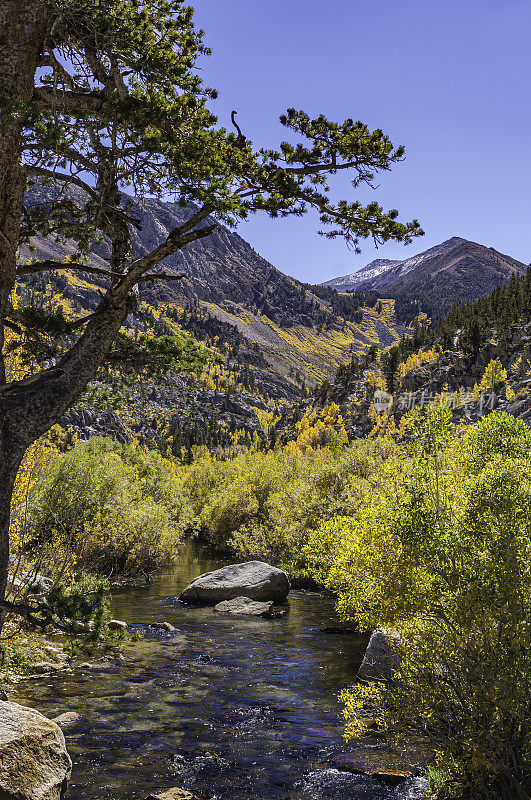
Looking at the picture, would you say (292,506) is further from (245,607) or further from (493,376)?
(493,376)

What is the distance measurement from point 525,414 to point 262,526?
36.1 metres

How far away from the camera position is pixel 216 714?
39.5 ft

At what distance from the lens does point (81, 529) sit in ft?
90.9

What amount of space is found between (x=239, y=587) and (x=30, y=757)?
19.6m

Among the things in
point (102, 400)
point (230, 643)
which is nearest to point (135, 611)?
point (230, 643)

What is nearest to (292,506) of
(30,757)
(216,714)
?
(216,714)

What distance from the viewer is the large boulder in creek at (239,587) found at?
25.1 meters

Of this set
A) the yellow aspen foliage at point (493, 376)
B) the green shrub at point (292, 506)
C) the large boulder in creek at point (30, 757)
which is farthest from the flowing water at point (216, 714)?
→ the yellow aspen foliage at point (493, 376)

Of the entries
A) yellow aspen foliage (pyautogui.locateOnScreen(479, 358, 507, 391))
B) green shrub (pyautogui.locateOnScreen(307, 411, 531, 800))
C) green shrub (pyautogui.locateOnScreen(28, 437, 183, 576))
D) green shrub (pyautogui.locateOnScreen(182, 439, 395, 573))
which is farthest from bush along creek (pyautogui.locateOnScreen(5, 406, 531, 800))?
yellow aspen foliage (pyautogui.locateOnScreen(479, 358, 507, 391))

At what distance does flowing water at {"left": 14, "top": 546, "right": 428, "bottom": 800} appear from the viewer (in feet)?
29.0

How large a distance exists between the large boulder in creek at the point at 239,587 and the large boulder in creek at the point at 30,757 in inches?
733

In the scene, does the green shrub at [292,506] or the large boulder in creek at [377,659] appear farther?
the green shrub at [292,506]

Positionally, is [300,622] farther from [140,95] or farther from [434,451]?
[140,95]

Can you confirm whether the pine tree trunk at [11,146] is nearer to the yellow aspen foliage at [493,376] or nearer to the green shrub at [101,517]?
the green shrub at [101,517]
